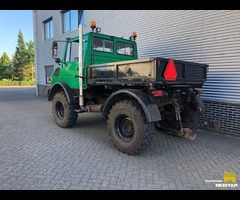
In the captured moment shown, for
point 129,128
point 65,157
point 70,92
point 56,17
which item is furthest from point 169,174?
point 56,17

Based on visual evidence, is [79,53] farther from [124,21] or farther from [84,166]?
[124,21]

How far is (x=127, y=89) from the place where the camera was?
12.7ft

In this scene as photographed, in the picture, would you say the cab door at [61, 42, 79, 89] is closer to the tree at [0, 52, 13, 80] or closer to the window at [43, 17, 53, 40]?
the window at [43, 17, 53, 40]

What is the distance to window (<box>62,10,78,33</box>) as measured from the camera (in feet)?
39.4

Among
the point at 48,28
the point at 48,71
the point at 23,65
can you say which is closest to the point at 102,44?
the point at 48,71

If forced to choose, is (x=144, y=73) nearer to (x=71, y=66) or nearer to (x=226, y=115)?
(x=71, y=66)

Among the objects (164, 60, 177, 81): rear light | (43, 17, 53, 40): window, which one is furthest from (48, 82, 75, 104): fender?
(43, 17, 53, 40): window

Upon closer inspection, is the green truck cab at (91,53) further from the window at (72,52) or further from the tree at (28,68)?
the tree at (28,68)

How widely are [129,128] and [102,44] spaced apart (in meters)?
2.71

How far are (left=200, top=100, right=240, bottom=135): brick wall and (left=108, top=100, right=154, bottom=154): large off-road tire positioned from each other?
9.90ft

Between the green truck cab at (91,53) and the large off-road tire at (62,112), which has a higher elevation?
the green truck cab at (91,53)

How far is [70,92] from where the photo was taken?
549cm

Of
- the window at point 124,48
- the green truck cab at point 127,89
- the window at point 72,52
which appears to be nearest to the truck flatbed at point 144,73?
the green truck cab at point 127,89

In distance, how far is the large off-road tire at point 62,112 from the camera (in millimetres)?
5480
